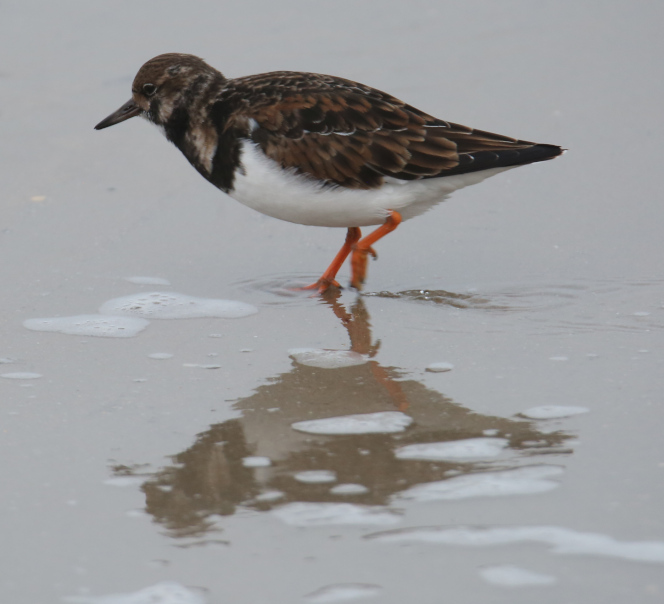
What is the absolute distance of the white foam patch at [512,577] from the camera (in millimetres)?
2482

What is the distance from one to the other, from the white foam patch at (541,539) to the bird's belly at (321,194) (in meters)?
2.23

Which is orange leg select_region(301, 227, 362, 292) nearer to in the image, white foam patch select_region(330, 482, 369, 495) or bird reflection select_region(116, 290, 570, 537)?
bird reflection select_region(116, 290, 570, 537)

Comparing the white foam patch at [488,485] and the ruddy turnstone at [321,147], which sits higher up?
the ruddy turnstone at [321,147]

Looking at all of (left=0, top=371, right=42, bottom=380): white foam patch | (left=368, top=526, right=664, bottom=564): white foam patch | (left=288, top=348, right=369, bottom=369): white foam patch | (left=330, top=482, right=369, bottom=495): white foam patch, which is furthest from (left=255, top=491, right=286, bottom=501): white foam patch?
(left=0, top=371, right=42, bottom=380): white foam patch

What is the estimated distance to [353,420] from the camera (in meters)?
3.40

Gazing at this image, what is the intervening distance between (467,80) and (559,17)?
153 centimetres

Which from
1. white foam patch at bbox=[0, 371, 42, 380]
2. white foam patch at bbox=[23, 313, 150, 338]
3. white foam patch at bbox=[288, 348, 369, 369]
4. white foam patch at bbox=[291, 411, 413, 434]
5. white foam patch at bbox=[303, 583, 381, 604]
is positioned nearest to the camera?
white foam patch at bbox=[303, 583, 381, 604]

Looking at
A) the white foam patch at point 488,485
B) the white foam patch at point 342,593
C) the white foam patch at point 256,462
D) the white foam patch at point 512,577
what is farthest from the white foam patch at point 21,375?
the white foam patch at point 512,577

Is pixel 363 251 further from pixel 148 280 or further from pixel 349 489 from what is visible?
pixel 349 489

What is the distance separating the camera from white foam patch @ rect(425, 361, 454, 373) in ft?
12.6

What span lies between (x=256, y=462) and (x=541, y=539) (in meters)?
0.92

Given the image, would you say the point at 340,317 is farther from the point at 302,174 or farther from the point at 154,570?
the point at 154,570

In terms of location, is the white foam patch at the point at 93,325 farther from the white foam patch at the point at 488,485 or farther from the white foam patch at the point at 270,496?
the white foam patch at the point at 488,485

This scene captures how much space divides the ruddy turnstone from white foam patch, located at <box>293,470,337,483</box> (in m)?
1.87
